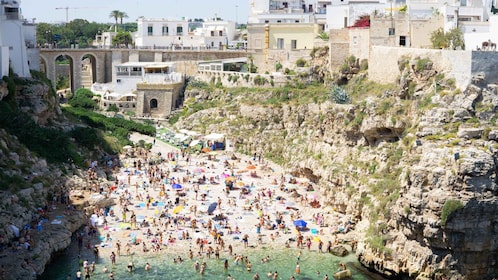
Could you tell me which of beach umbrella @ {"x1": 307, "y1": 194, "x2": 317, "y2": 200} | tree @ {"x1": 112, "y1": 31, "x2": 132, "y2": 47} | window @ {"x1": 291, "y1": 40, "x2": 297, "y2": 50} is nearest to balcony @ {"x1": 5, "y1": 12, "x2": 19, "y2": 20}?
window @ {"x1": 291, "y1": 40, "x2": 297, "y2": 50}

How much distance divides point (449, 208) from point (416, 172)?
2377mm

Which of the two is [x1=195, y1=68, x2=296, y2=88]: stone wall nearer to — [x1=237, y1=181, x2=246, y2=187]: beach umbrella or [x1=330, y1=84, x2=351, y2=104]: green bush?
[x1=330, y1=84, x2=351, y2=104]: green bush

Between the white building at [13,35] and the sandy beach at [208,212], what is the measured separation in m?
9.39

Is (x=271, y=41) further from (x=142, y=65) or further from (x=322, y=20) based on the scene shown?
(x=142, y=65)

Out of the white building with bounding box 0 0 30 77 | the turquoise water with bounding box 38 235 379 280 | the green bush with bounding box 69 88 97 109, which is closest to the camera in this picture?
the turquoise water with bounding box 38 235 379 280

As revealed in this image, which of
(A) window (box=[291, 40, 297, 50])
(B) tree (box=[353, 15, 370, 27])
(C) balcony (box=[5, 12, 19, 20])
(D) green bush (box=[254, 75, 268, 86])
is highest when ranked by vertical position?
(C) balcony (box=[5, 12, 19, 20])

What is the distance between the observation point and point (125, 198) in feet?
147

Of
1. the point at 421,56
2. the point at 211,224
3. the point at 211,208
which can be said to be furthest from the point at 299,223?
the point at 421,56

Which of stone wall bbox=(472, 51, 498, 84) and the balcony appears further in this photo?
the balcony

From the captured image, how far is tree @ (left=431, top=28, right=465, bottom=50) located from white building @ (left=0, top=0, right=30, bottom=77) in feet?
89.4

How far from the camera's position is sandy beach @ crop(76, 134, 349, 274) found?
38.2m

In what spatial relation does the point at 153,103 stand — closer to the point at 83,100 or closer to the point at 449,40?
the point at 83,100

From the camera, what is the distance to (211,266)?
35.8m

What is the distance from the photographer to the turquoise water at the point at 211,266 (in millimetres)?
34656
